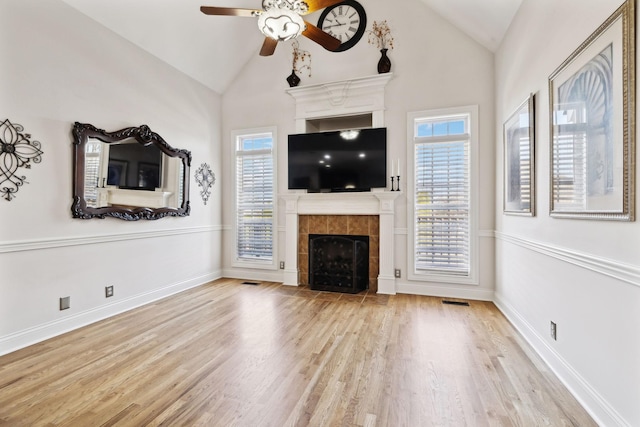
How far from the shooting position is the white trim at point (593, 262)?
1.43m

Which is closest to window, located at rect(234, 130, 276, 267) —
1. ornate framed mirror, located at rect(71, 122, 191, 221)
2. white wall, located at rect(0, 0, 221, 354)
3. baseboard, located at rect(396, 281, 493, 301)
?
ornate framed mirror, located at rect(71, 122, 191, 221)

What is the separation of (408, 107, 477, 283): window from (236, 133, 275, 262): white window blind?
222 centimetres

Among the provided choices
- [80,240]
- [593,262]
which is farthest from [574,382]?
[80,240]

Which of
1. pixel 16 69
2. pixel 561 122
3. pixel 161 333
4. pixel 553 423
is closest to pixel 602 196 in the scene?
pixel 561 122

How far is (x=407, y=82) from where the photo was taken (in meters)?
4.20

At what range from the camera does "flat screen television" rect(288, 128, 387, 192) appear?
14.1 ft

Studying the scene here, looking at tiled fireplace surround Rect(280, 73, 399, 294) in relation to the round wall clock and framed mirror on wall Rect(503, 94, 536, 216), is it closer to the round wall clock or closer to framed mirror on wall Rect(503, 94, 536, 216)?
the round wall clock

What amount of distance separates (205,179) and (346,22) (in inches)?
126

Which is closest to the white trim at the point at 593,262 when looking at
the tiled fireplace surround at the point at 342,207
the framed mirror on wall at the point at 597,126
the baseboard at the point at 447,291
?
the framed mirror on wall at the point at 597,126

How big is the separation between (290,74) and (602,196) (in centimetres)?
426

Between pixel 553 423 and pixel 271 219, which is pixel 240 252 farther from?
pixel 553 423

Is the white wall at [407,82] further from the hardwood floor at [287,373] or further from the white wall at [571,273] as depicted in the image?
the hardwood floor at [287,373]

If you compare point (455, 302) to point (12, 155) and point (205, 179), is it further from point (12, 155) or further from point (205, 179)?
point (12, 155)

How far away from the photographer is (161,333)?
2.91 metres
